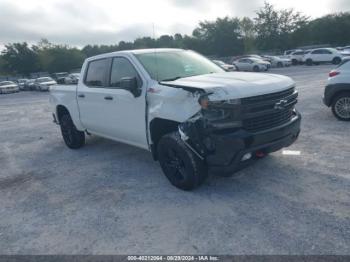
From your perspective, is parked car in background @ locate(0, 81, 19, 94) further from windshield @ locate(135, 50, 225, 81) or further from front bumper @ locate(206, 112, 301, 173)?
front bumper @ locate(206, 112, 301, 173)

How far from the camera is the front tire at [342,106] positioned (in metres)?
7.21

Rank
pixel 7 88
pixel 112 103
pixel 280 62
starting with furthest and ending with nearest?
pixel 7 88 < pixel 280 62 < pixel 112 103

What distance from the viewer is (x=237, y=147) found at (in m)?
3.61

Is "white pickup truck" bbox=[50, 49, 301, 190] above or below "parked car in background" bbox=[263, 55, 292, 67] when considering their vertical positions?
above

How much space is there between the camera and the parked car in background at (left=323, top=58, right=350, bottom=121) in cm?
710

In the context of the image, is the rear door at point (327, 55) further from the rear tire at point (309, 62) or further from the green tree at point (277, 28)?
the green tree at point (277, 28)

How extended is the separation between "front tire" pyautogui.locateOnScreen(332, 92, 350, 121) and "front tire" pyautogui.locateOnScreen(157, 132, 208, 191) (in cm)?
484

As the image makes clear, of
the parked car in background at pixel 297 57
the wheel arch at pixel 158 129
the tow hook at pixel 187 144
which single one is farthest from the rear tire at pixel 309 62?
the tow hook at pixel 187 144

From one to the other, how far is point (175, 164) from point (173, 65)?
161cm

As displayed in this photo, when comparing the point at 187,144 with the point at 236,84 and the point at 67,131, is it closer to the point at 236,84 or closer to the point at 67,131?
the point at 236,84

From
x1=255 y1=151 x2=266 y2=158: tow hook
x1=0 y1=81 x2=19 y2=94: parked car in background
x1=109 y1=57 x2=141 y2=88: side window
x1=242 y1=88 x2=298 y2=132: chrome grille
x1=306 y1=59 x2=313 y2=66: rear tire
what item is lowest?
x1=0 y1=81 x2=19 y2=94: parked car in background

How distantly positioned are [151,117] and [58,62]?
62308mm

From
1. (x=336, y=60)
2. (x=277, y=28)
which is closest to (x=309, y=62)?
(x=336, y=60)

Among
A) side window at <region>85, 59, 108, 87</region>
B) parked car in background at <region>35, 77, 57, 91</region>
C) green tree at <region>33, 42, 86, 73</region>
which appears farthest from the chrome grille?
green tree at <region>33, 42, 86, 73</region>
